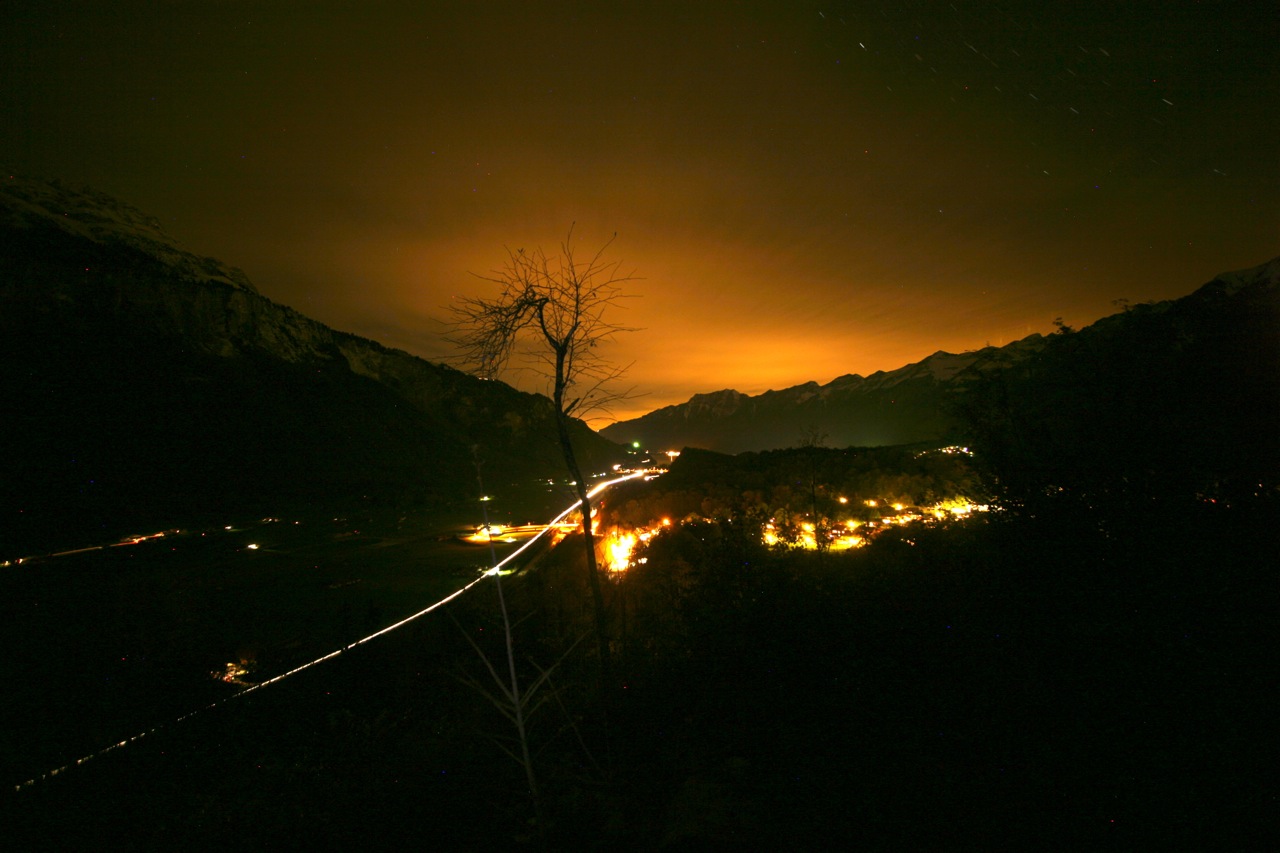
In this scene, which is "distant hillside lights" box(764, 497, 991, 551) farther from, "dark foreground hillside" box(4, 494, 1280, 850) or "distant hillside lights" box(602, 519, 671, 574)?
"distant hillside lights" box(602, 519, 671, 574)

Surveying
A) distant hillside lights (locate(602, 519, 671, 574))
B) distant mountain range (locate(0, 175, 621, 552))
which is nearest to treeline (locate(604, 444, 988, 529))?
distant hillside lights (locate(602, 519, 671, 574))

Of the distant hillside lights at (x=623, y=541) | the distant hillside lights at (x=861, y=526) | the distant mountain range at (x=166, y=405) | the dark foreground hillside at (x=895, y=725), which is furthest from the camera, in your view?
the distant mountain range at (x=166, y=405)

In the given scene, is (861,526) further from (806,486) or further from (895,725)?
(895,725)

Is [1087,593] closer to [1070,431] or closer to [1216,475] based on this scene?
[1216,475]

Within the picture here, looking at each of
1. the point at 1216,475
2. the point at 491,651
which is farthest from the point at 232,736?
the point at 1216,475

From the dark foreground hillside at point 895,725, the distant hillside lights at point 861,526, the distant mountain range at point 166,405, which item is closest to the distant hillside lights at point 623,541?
the distant hillside lights at point 861,526

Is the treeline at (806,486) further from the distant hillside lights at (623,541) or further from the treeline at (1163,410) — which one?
the treeline at (1163,410)

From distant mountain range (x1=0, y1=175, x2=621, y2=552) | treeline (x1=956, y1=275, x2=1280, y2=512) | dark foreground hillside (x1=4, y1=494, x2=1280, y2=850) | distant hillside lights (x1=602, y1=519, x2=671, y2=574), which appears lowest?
distant hillside lights (x1=602, y1=519, x2=671, y2=574)

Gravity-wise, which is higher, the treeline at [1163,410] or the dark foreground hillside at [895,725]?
the treeline at [1163,410]
